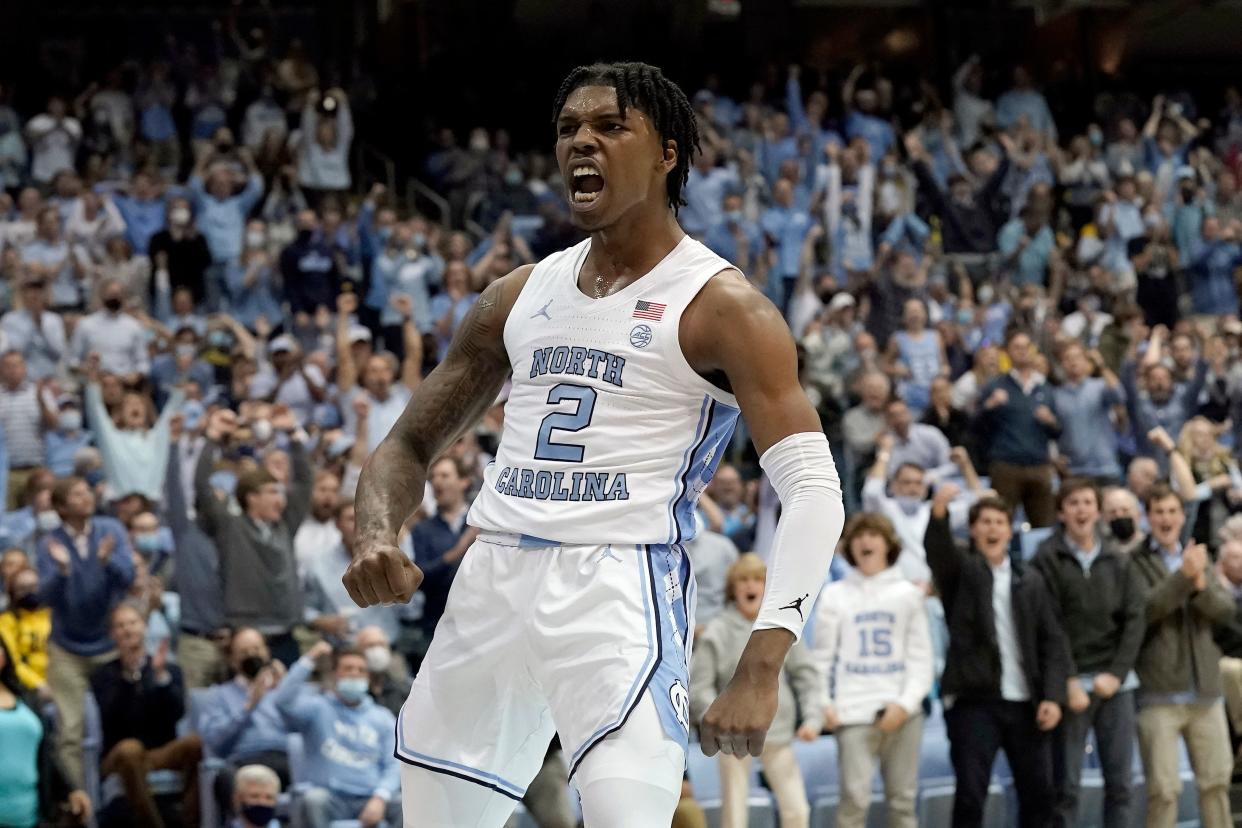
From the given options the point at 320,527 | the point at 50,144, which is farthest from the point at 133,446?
the point at 50,144

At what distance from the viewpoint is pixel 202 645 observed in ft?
30.2

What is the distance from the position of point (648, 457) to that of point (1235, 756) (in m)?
6.97

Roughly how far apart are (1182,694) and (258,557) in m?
4.64

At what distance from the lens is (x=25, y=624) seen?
8.85 meters

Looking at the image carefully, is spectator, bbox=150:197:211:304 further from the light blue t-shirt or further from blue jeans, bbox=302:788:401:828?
blue jeans, bbox=302:788:401:828

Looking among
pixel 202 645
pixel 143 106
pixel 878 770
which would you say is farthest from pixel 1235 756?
pixel 143 106

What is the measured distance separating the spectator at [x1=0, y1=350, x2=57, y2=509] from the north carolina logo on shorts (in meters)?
8.08

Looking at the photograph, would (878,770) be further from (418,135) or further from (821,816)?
(418,135)

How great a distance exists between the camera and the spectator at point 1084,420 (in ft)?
40.6

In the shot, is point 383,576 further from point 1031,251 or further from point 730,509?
point 1031,251

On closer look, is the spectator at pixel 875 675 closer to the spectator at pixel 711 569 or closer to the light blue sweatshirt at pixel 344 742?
the spectator at pixel 711 569

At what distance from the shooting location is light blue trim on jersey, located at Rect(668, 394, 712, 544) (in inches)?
147

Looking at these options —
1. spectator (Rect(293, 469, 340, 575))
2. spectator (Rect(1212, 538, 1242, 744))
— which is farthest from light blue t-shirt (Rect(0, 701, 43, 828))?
spectator (Rect(1212, 538, 1242, 744))

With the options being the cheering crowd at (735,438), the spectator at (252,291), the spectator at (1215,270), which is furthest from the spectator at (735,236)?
the spectator at (1215,270)
